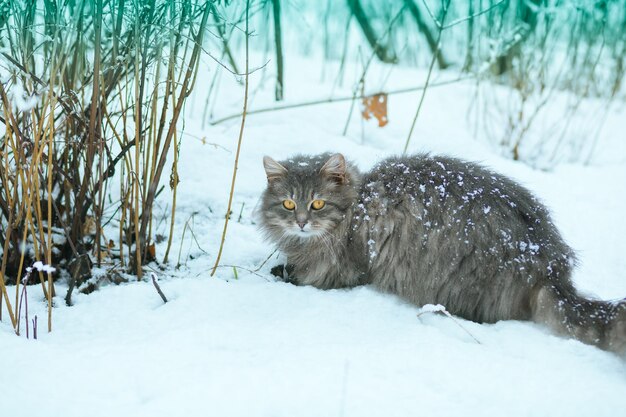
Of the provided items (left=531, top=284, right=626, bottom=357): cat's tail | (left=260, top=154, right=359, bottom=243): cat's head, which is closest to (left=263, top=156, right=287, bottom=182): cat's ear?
(left=260, top=154, right=359, bottom=243): cat's head

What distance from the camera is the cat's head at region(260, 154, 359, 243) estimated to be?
278 centimetres

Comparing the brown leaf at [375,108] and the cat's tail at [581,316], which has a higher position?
the brown leaf at [375,108]

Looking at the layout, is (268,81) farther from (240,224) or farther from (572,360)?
(572,360)

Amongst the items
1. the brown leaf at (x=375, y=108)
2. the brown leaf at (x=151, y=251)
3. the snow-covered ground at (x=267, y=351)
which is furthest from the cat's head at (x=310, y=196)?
the brown leaf at (x=375, y=108)

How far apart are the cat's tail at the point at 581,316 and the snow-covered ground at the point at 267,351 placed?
0.18ft

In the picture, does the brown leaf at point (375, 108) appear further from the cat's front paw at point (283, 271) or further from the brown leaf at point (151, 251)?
the brown leaf at point (151, 251)

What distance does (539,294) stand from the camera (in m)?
2.42

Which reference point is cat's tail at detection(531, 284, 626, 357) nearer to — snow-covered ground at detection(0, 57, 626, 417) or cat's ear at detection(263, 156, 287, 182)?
snow-covered ground at detection(0, 57, 626, 417)

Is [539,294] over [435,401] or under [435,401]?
over

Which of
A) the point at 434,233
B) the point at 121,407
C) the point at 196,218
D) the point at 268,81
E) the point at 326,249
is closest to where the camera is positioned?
the point at 121,407

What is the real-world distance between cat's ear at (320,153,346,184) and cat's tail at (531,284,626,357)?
1039 mm

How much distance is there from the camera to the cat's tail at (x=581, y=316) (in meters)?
2.20

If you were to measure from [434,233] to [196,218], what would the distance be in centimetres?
144

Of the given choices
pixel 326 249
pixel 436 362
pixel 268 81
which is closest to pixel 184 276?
pixel 326 249
